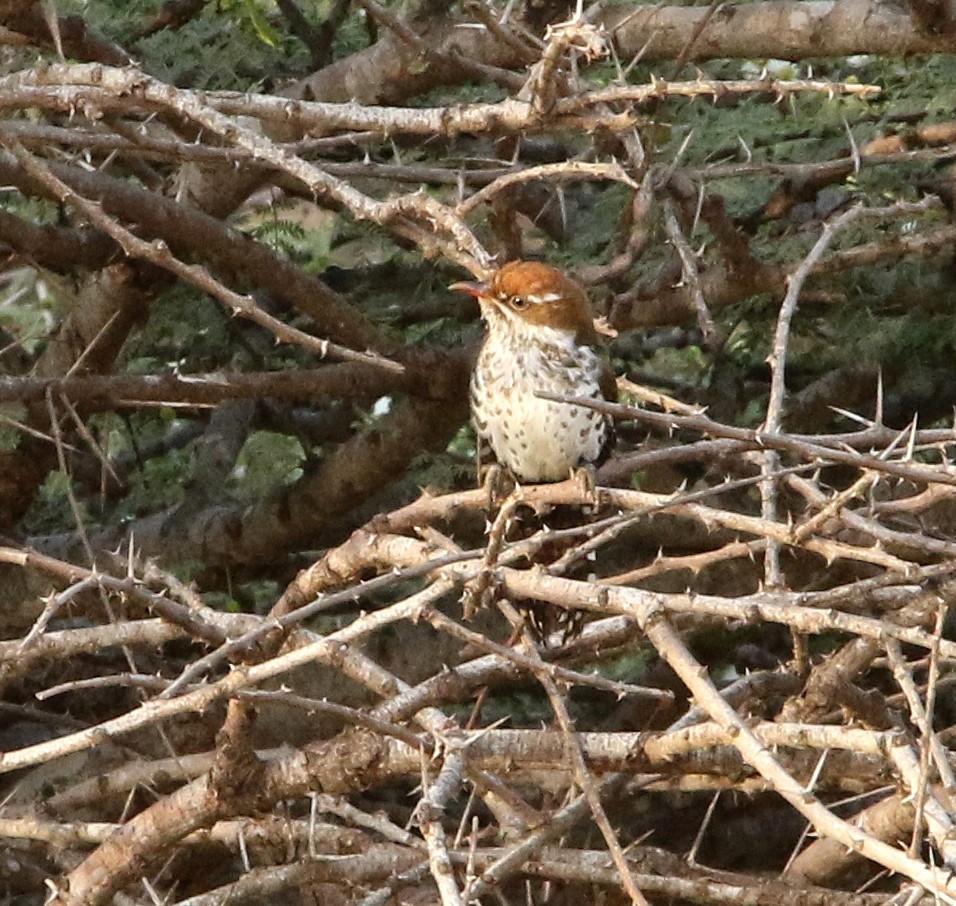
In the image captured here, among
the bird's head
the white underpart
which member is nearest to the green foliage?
the white underpart

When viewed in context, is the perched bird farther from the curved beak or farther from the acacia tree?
the acacia tree

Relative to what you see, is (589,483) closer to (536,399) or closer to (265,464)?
(536,399)

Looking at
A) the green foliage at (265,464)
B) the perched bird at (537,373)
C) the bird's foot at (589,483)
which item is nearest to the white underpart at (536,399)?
the perched bird at (537,373)

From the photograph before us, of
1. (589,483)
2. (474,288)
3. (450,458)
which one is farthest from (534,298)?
(450,458)

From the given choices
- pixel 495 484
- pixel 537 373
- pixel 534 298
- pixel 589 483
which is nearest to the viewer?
pixel 589 483

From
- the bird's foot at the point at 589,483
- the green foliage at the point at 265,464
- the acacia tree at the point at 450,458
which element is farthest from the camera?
the green foliage at the point at 265,464

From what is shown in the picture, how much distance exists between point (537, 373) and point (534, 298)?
0.21 m

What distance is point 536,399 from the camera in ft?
14.7

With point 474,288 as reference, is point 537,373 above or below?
below

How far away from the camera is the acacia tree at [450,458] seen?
3.30 meters

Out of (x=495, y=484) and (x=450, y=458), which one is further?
(x=450, y=458)

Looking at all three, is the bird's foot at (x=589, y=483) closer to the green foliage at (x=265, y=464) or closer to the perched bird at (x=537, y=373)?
the perched bird at (x=537, y=373)

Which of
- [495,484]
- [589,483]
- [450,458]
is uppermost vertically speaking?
[589,483]

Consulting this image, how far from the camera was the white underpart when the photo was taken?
14.8ft
